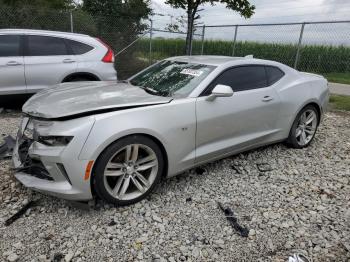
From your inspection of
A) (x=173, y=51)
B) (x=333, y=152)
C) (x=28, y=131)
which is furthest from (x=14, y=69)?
(x=173, y=51)

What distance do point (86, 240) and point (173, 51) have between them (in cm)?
1254

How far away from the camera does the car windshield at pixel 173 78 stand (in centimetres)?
347

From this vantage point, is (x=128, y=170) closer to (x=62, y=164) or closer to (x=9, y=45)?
(x=62, y=164)

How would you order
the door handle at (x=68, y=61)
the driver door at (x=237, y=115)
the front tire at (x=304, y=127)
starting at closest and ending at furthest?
the driver door at (x=237, y=115) → the front tire at (x=304, y=127) → the door handle at (x=68, y=61)

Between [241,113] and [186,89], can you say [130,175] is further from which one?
[241,113]

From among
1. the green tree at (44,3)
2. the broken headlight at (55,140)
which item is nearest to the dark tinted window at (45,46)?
the broken headlight at (55,140)

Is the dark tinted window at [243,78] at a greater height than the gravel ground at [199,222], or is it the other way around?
the dark tinted window at [243,78]

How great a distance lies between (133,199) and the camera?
9.98ft

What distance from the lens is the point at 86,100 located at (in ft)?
10.0

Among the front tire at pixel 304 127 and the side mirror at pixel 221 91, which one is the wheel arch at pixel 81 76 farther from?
the front tire at pixel 304 127

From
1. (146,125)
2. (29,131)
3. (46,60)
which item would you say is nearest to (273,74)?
(146,125)

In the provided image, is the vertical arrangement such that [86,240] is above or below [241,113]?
below

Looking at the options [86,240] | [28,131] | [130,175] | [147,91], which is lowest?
[86,240]

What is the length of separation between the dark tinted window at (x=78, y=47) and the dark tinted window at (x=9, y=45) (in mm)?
942
